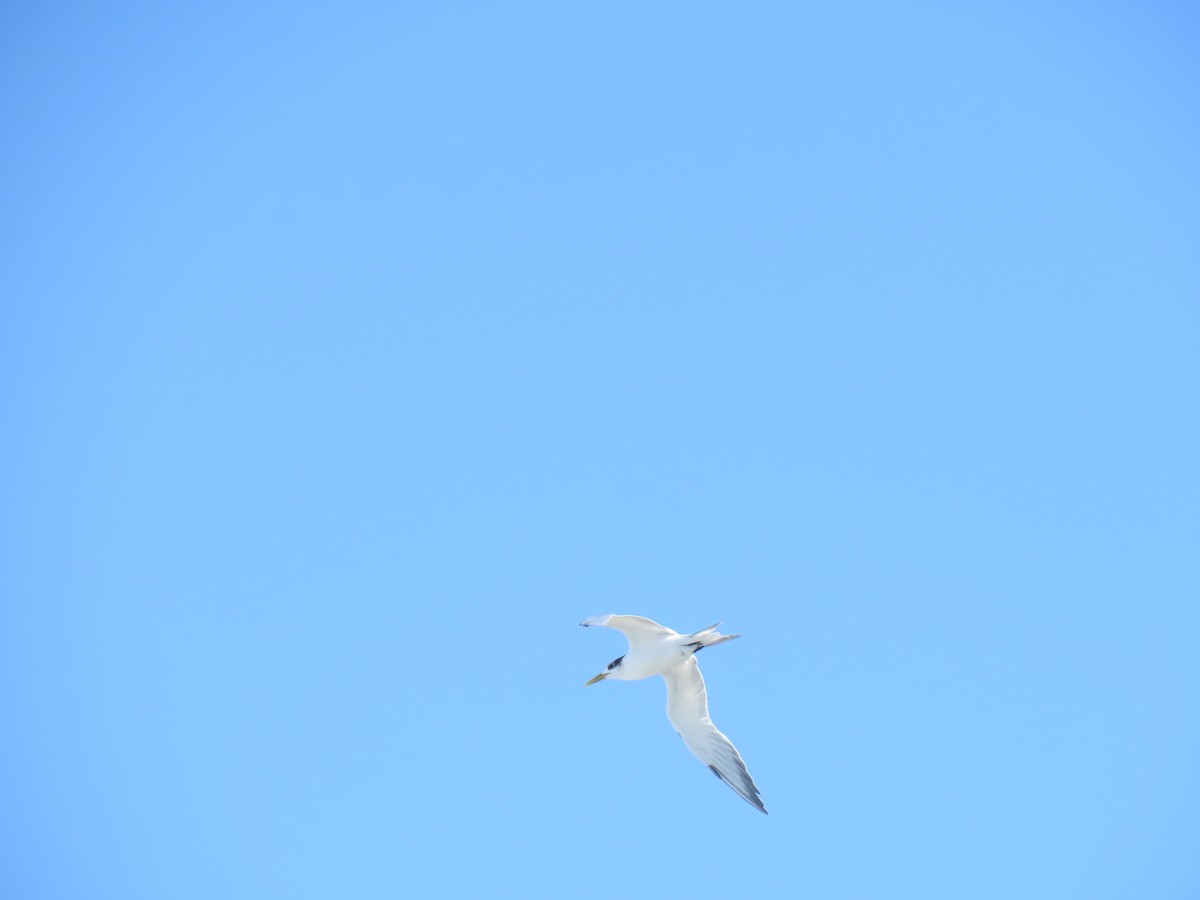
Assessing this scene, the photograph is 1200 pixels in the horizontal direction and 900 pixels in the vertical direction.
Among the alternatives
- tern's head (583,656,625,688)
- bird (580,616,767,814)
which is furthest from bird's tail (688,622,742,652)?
tern's head (583,656,625,688)

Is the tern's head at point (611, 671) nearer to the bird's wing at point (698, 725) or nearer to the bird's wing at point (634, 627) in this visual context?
the bird's wing at point (634, 627)

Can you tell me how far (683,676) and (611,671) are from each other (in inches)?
33.5

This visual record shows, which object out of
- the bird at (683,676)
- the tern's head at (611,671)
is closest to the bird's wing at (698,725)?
the bird at (683,676)

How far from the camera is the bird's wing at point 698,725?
970 centimetres

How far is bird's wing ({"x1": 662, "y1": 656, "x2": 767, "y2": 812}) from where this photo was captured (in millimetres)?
9703

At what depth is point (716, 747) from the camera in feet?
32.3

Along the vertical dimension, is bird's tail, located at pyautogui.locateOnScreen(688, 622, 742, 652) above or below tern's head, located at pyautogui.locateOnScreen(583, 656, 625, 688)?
below

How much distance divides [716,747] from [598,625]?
7.72 feet

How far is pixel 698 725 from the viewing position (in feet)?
32.8

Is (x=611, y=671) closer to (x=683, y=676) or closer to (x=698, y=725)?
(x=683, y=676)

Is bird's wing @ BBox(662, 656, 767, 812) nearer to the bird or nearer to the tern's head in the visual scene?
the bird

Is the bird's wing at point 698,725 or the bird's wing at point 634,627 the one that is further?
the bird's wing at point 698,725

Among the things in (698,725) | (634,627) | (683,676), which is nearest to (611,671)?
(683,676)

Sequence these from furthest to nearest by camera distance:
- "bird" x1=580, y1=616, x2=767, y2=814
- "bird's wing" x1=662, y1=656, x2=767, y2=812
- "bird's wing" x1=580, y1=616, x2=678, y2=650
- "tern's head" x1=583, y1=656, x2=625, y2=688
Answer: "tern's head" x1=583, y1=656, x2=625, y2=688
"bird's wing" x1=662, y1=656, x2=767, y2=812
"bird" x1=580, y1=616, x2=767, y2=814
"bird's wing" x1=580, y1=616, x2=678, y2=650
